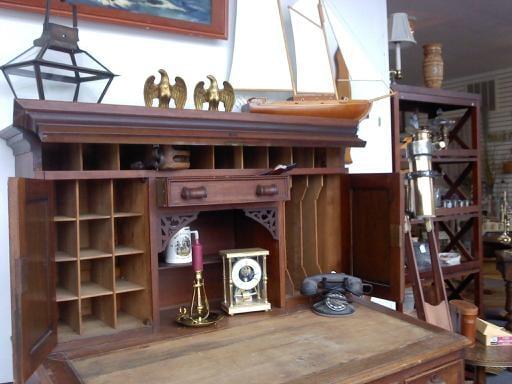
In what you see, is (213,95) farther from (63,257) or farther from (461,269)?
(461,269)

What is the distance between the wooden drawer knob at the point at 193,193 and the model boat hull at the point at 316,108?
47cm

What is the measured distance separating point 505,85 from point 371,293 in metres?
7.05

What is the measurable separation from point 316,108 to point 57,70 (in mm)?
1071

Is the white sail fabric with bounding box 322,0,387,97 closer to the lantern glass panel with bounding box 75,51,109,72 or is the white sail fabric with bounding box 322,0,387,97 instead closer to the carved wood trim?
the carved wood trim

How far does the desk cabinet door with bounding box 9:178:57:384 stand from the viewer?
124cm

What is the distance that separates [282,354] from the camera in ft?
4.91

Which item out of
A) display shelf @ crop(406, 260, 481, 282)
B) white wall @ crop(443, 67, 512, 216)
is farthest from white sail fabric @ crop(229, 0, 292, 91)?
white wall @ crop(443, 67, 512, 216)

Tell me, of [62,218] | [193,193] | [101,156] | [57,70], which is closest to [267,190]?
[193,193]

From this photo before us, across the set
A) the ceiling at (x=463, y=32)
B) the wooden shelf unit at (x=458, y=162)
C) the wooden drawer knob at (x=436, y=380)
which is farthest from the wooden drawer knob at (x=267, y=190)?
the ceiling at (x=463, y=32)

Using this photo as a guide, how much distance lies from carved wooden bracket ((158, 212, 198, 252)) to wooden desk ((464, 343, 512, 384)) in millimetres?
1625

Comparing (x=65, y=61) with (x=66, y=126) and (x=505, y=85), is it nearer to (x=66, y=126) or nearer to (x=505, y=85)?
(x=66, y=126)

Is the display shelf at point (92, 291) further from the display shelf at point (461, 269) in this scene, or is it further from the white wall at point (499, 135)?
the white wall at point (499, 135)

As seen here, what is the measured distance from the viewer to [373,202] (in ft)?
6.81

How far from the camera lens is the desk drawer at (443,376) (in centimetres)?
155
